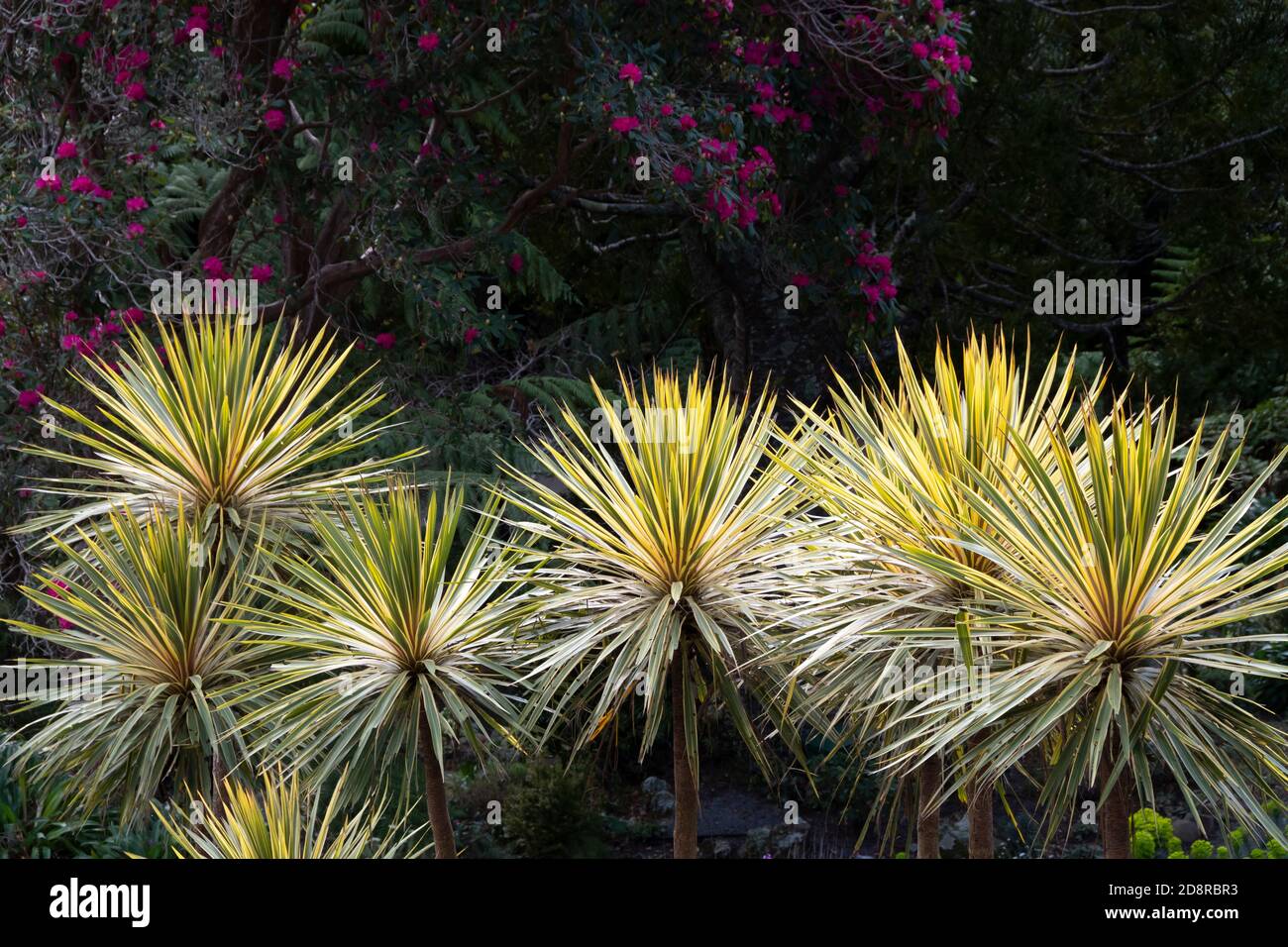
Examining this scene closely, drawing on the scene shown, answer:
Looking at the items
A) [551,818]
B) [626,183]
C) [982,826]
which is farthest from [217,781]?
[551,818]

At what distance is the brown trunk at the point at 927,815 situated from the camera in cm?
392

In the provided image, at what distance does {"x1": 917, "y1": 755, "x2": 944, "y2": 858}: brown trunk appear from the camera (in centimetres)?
392

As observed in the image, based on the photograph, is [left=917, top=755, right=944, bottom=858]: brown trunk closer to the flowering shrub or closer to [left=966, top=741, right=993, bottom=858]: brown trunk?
[left=966, top=741, right=993, bottom=858]: brown trunk

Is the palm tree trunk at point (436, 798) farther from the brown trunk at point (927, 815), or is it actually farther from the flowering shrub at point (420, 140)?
the flowering shrub at point (420, 140)

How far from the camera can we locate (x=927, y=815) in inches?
151

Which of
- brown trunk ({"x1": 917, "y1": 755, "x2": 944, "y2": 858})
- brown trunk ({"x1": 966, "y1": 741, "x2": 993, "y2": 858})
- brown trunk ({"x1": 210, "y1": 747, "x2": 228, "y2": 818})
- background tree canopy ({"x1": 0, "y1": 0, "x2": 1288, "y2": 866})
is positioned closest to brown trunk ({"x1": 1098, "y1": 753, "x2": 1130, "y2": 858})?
brown trunk ({"x1": 966, "y1": 741, "x2": 993, "y2": 858})

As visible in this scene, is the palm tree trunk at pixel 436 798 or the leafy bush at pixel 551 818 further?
the leafy bush at pixel 551 818

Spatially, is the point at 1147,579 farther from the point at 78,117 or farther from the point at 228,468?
the point at 78,117

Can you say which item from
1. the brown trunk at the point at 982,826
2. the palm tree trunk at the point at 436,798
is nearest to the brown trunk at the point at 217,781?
the palm tree trunk at the point at 436,798

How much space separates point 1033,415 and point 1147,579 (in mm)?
970

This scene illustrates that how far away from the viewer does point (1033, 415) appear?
4121mm

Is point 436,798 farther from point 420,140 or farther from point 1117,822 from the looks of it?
point 420,140

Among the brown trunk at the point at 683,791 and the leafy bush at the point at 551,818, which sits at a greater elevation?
the brown trunk at the point at 683,791
